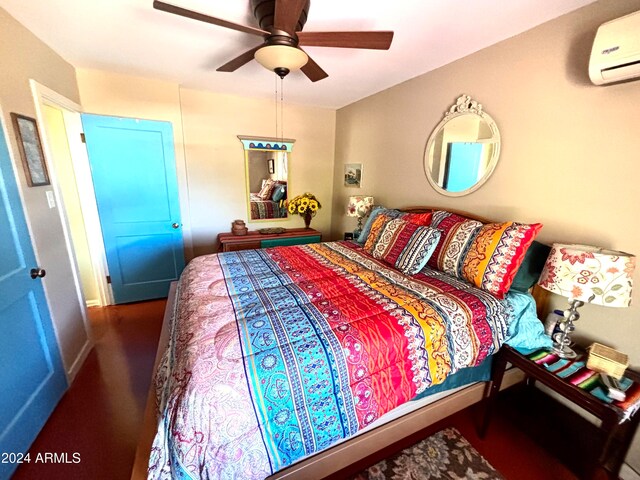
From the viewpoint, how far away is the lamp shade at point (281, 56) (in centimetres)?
143

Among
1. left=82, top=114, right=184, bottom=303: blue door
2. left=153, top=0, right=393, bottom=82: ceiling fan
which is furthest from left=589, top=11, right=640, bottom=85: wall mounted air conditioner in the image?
left=82, top=114, right=184, bottom=303: blue door

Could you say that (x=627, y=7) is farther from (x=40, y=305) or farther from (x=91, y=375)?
(x=91, y=375)

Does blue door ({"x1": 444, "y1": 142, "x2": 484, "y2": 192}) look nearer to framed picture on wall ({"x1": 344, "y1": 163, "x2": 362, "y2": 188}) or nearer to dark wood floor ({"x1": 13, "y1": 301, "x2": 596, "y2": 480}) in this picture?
framed picture on wall ({"x1": 344, "y1": 163, "x2": 362, "y2": 188})

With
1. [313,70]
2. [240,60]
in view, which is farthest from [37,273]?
[313,70]

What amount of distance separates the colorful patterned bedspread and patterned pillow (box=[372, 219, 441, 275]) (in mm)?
157

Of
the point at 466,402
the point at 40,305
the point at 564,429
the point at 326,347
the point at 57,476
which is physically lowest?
the point at 57,476

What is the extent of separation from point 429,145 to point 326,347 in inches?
81.3

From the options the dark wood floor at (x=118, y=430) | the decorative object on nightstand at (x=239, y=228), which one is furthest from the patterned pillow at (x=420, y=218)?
the decorative object on nightstand at (x=239, y=228)

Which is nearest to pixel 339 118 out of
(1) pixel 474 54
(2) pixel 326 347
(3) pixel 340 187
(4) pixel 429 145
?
(3) pixel 340 187

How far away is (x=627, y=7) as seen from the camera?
1.29m

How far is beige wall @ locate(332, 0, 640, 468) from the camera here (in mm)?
1345

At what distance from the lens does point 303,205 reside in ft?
11.7

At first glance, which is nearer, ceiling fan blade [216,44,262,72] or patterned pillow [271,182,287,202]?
ceiling fan blade [216,44,262,72]

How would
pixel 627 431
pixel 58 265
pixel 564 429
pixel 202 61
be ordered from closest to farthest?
pixel 627 431 → pixel 564 429 → pixel 58 265 → pixel 202 61
